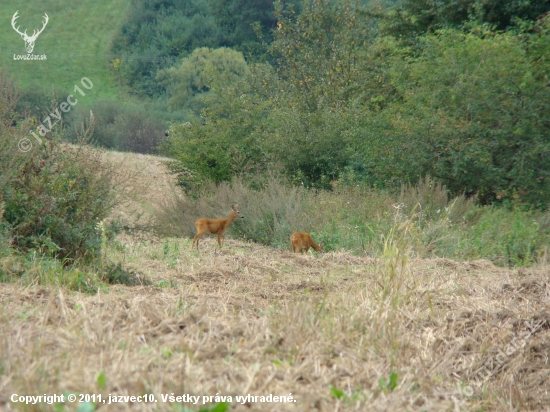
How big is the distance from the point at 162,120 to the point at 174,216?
112ft

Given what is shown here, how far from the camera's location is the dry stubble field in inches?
160

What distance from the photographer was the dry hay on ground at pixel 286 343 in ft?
13.4

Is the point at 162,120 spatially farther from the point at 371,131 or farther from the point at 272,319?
the point at 272,319

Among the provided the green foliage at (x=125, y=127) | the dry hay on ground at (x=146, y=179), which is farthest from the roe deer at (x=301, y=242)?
the green foliage at (x=125, y=127)

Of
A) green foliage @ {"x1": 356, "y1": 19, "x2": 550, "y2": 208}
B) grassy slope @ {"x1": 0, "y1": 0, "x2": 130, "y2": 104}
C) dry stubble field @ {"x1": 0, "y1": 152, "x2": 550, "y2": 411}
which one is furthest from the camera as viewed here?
grassy slope @ {"x1": 0, "y1": 0, "x2": 130, "y2": 104}

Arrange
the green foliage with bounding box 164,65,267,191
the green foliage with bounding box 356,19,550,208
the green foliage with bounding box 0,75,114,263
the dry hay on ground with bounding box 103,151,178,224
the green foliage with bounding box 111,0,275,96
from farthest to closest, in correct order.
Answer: the green foliage with bounding box 111,0,275,96 < the dry hay on ground with bounding box 103,151,178,224 < the green foliage with bounding box 164,65,267,191 < the green foliage with bounding box 356,19,550,208 < the green foliage with bounding box 0,75,114,263

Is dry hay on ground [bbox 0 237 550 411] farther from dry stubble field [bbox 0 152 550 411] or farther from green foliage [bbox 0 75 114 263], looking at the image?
green foliage [bbox 0 75 114 263]

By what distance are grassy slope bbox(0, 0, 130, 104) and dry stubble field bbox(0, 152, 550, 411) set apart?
4810cm

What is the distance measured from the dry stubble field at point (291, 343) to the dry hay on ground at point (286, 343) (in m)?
0.01

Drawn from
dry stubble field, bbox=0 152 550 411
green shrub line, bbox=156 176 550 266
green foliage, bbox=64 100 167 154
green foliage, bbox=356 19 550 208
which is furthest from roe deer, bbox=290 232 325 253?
green foliage, bbox=64 100 167 154

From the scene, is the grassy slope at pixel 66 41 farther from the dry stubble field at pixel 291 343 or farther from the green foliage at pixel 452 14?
the dry stubble field at pixel 291 343

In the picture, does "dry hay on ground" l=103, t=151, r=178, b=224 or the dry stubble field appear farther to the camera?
"dry hay on ground" l=103, t=151, r=178, b=224

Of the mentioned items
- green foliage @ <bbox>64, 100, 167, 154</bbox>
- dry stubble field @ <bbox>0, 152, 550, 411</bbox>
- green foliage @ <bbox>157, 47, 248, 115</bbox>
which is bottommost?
green foliage @ <bbox>64, 100, 167, 154</bbox>

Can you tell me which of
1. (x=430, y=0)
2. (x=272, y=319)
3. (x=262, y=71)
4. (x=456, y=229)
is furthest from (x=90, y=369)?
(x=262, y=71)
